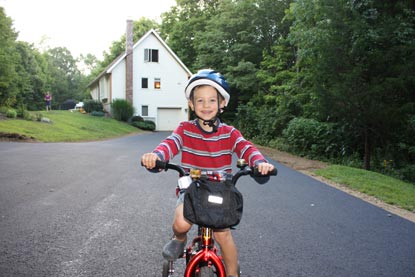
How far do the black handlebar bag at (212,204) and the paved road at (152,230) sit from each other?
5.00ft

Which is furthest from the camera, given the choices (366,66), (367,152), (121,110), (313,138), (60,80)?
(60,80)

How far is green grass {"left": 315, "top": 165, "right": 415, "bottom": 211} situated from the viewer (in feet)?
25.1

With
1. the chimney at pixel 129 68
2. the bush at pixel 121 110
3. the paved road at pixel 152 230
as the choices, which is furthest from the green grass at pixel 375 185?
the chimney at pixel 129 68

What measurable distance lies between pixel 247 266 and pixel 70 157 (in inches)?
380

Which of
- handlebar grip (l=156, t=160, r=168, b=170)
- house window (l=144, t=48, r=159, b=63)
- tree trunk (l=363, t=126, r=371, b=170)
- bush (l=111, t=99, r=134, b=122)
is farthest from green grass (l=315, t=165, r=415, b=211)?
house window (l=144, t=48, r=159, b=63)

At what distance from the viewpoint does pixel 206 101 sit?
2998 millimetres

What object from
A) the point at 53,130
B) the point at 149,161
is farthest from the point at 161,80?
the point at 149,161

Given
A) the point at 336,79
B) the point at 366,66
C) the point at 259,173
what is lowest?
the point at 259,173

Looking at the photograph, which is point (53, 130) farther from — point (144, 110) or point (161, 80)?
point (161, 80)

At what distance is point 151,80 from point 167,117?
4.14 meters

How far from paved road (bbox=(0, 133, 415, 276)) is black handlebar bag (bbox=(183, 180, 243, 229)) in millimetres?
1523

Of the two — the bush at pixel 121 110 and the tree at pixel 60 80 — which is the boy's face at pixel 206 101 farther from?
the tree at pixel 60 80

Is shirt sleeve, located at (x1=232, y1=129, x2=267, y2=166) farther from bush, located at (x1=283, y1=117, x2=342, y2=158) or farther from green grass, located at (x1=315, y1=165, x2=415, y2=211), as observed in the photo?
bush, located at (x1=283, y1=117, x2=342, y2=158)

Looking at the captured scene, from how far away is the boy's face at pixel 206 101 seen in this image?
9.75ft
